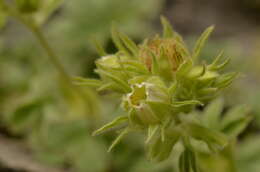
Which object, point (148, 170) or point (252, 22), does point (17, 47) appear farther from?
point (252, 22)

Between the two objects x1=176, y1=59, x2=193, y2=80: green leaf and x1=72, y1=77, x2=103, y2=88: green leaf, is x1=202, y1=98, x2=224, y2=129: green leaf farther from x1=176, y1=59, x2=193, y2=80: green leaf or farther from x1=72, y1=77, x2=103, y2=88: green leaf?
x1=72, y1=77, x2=103, y2=88: green leaf

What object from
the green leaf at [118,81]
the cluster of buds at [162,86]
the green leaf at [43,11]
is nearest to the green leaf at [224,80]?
the cluster of buds at [162,86]

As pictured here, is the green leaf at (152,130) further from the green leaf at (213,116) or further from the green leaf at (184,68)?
the green leaf at (213,116)

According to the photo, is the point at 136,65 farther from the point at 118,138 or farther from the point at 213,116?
the point at 213,116

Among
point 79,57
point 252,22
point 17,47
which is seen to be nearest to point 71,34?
point 79,57

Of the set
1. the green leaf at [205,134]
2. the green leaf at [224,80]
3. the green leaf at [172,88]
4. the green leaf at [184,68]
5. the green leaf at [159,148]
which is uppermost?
the green leaf at [184,68]

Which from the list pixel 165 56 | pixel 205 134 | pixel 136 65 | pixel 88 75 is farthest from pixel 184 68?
pixel 88 75
